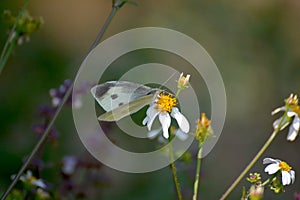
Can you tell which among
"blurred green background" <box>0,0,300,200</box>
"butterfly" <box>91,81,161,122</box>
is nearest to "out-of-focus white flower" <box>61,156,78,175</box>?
"butterfly" <box>91,81,161,122</box>

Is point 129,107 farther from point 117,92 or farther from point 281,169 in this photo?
point 281,169

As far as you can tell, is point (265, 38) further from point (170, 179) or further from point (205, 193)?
point (170, 179)

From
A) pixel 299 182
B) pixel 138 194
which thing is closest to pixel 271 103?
pixel 299 182

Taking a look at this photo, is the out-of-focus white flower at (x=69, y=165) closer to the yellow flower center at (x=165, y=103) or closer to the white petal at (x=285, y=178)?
the yellow flower center at (x=165, y=103)

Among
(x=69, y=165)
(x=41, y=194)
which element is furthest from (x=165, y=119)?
(x=69, y=165)

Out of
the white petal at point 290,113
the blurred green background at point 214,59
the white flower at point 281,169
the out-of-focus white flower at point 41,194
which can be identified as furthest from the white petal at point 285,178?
the blurred green background at point 214,59
